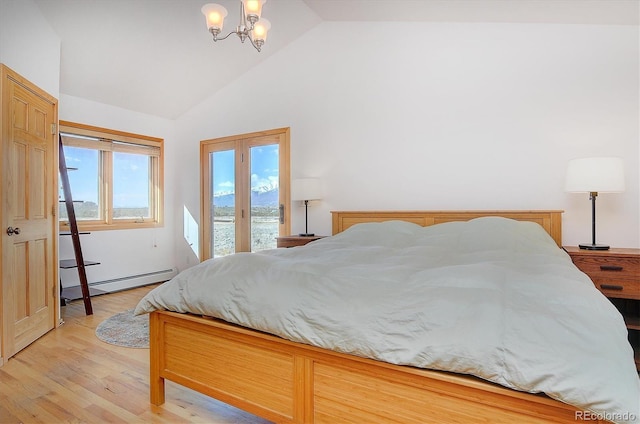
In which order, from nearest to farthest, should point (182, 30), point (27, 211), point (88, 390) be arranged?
point (88, 390), point (27, 211), point (182, 30)

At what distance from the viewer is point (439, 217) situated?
10.8 ft

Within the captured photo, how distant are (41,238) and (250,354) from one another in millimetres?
2457

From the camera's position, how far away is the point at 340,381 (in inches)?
54.5

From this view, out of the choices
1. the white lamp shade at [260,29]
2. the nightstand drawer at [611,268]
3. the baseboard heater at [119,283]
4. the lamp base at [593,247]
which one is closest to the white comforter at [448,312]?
the nightstand drawer at [611,268]

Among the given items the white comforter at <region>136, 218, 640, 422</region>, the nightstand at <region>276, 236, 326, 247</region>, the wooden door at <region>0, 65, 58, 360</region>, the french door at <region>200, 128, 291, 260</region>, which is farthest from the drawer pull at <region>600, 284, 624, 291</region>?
the wooden door at <region>0, 65, 58, 360</region>

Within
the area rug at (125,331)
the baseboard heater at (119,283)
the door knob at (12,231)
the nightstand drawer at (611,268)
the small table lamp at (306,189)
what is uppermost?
the small table lamp at (306,189)

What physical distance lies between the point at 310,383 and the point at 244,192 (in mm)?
3482

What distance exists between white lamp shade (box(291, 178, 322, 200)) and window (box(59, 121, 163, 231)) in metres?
2.40

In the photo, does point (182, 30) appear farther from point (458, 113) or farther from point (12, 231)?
point (458, 113)

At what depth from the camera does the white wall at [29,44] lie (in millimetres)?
2471

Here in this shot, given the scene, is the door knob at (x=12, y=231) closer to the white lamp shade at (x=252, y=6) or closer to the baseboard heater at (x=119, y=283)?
the baseboard heater at (x=119, y=283)

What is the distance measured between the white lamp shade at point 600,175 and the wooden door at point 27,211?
415 cm

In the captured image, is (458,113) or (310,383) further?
(458,113)

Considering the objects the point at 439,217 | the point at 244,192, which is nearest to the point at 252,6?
the point at 439,217
